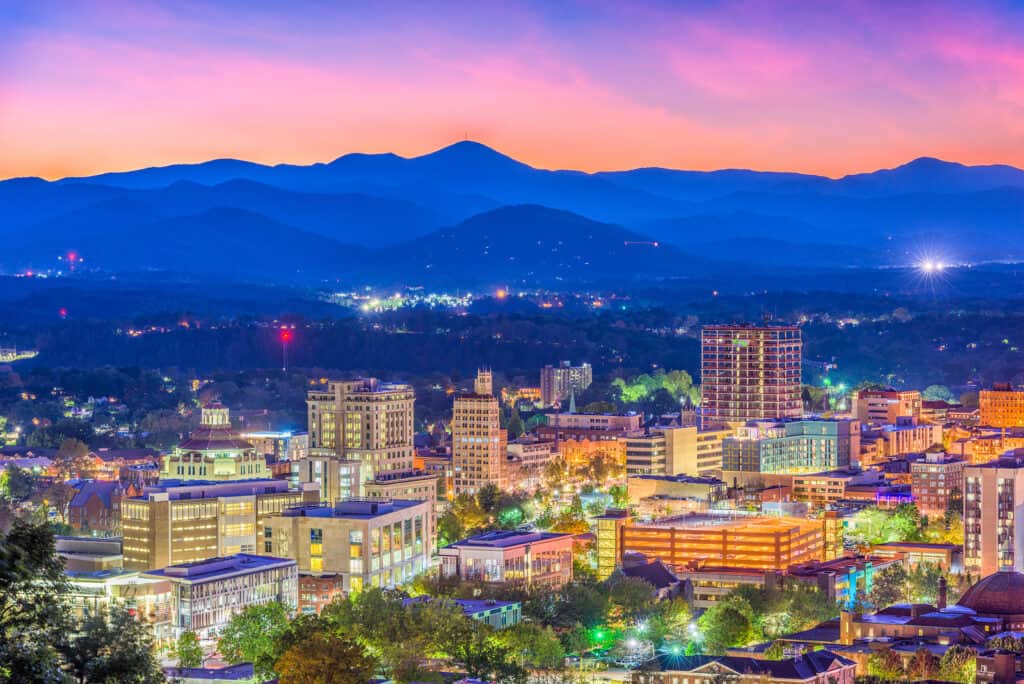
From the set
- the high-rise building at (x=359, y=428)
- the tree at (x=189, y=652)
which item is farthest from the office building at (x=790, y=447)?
the tree at (x=189, y=652)

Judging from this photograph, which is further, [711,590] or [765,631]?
[711,590]

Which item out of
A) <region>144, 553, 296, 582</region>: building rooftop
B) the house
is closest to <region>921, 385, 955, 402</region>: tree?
<region>144, 553, 296, 582</region>: building rooftop

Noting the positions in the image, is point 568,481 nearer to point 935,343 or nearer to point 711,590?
point 711,590

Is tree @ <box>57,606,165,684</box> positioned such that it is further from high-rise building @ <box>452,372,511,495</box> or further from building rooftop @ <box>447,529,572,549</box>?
high-rise building @ <box>452,372,511,495</box>

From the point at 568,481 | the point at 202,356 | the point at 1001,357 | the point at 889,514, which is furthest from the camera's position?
the point at 202,356

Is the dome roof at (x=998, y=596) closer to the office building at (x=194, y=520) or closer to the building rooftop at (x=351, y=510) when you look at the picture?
the building rooftop at (x=351, y=510)

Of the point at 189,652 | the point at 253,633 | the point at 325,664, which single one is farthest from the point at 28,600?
the point at 253,633

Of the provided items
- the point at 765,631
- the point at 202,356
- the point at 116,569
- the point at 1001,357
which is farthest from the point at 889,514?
the point at 202,356
